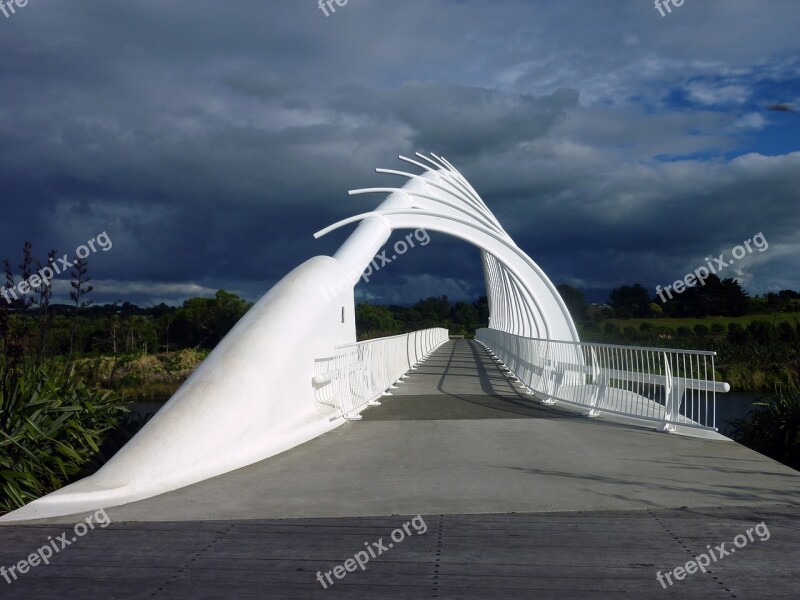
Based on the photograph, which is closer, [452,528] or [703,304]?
[452,528]

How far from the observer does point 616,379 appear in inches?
488

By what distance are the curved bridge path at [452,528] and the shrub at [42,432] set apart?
144cm

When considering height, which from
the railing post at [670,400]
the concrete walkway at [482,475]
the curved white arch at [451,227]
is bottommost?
the concrete walkway at [482,475]

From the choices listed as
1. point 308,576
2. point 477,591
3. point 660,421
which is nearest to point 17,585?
point 308,576

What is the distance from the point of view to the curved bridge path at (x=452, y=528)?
13.5ft

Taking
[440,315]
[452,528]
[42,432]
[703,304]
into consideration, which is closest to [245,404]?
[42,432]

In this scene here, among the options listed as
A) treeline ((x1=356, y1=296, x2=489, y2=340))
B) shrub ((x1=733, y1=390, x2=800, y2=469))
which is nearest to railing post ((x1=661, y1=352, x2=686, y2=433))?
shrub ((x1=733, y1=390, x2=800, y2=469))

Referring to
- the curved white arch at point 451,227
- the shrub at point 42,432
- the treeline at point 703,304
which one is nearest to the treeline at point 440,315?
the treeline at point 703,304

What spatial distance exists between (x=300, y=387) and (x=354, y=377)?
2.63 metres

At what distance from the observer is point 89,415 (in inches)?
352

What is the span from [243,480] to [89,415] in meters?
3.03

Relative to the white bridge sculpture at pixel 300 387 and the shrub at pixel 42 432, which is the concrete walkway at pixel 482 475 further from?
the shrub at pixel 42 432

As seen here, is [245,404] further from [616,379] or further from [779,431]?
[779,431]

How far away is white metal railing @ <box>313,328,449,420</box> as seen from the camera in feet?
35.3
